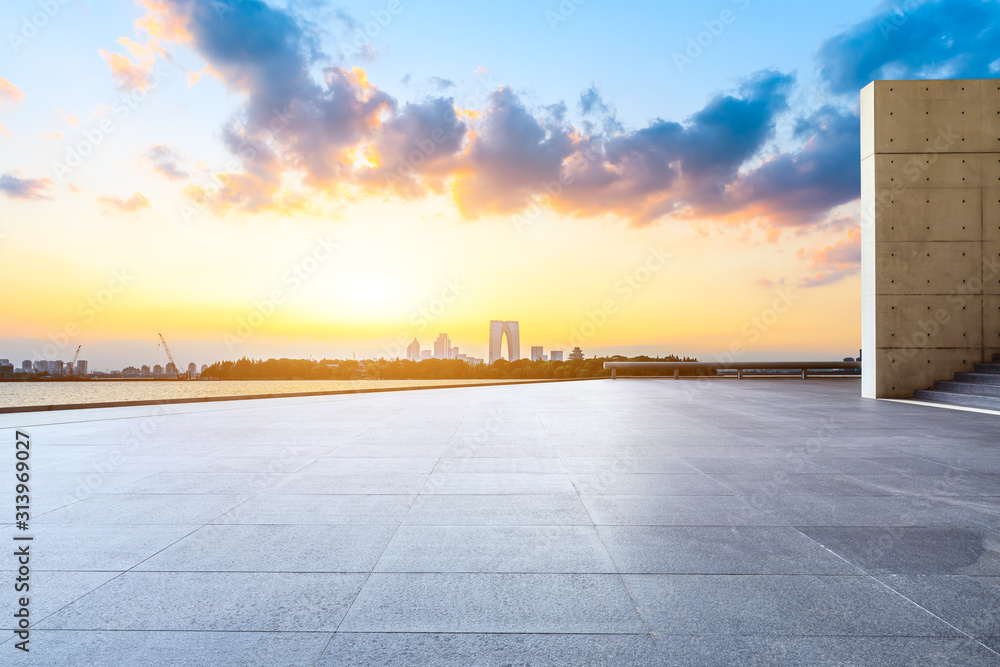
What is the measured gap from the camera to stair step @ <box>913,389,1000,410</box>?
41.7 feet

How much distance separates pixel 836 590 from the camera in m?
3.23

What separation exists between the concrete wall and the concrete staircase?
393 mm

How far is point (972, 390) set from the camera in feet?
46.1

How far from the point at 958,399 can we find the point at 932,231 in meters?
5.26

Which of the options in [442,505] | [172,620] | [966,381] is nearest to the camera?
[172,620]

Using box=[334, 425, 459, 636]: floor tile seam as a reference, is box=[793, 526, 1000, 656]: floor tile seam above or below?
above

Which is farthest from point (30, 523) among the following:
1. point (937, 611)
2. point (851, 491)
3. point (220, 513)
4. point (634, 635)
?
point (851, 491)

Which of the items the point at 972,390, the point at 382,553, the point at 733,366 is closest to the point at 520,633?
the point at 382,553

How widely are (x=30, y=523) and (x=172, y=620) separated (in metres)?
2.71

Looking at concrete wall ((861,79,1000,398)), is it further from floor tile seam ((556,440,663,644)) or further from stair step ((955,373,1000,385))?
floor tile seam ((556,440,663,644))

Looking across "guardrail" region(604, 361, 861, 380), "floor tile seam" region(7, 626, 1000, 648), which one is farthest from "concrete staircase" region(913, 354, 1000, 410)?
"floor tile seam" region(7, 626, 1000, 648)

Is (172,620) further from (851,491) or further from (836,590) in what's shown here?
(851,491)

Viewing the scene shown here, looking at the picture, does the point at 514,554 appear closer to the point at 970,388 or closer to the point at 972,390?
the point at 972,390

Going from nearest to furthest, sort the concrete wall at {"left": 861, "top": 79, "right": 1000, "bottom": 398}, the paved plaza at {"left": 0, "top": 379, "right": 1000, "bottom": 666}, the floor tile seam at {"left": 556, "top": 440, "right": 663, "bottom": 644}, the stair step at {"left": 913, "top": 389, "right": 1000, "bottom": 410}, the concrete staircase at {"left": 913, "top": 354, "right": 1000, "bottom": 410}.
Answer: the paved plaza at {"left": 0, "top": 379, "right": 1000, "bottom": 666} < the floor tile seam at {"left": 556, "top": 440, "right": 663, "bottom": 644} < the stair step at {"left": 913, "top": 389, "right": 1000, "bottom": 410} < the concrete staircase at {"left": 913, "top": 354, "right": 1000, "bottom": 410} < the concrete wall at {"left": 861, "top": 79, "right": 1000, "bottom": 398}
